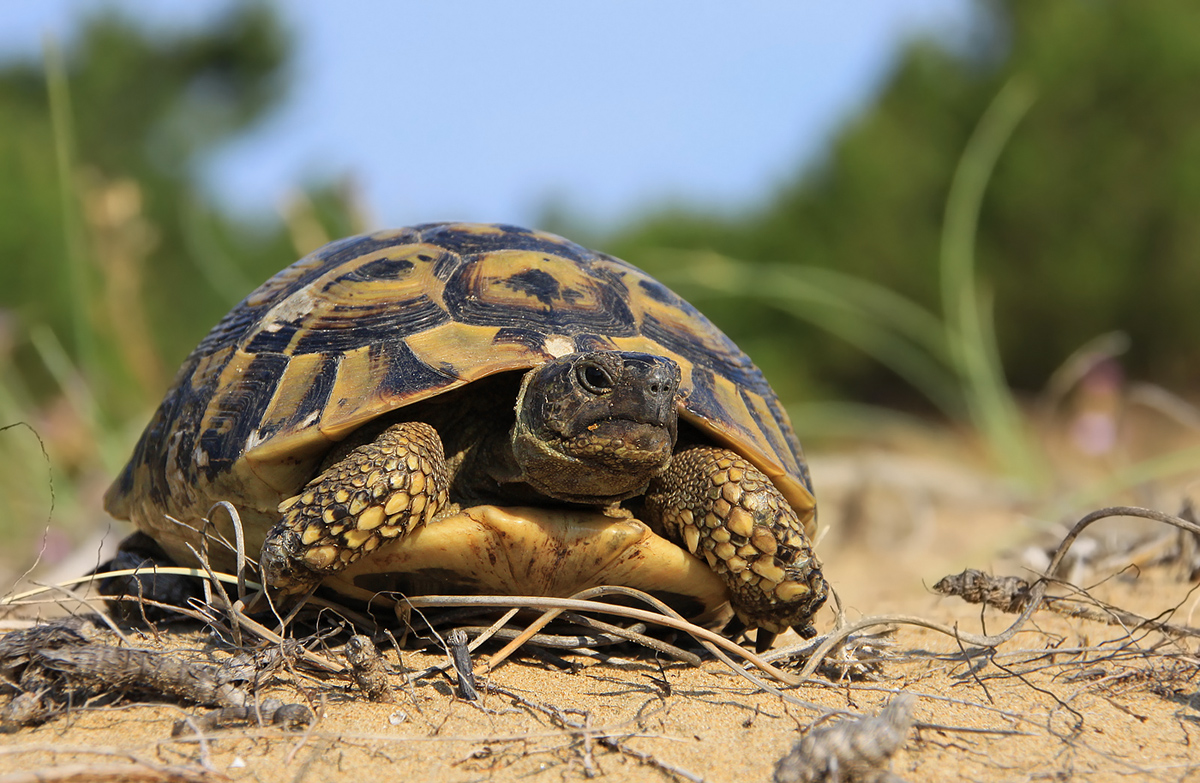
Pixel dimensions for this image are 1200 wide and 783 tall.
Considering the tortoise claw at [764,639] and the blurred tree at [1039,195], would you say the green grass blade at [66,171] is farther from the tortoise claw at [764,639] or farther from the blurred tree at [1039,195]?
the blurred tree at [1039,195]

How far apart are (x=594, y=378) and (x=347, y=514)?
0.57 meters

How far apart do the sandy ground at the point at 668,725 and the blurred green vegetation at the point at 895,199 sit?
24.5 feet

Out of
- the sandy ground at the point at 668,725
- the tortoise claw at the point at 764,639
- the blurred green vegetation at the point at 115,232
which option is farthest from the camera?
the blurred green vegetation at the point at 115,232

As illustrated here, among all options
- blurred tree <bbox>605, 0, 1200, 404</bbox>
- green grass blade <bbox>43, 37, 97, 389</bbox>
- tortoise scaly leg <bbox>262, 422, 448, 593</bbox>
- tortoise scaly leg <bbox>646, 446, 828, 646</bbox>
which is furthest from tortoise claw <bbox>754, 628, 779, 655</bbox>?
blurred tree <bbox>605, 0, 1200, 404</bbox>

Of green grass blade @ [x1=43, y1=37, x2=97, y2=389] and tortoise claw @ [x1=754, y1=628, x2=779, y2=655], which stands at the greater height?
tortoise claw @ [x1=754, y1=628, x2=779, y2=655]

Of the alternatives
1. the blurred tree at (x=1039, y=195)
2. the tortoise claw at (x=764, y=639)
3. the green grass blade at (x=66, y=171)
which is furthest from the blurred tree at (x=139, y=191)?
the blurred tree at (x=1039, y=195)

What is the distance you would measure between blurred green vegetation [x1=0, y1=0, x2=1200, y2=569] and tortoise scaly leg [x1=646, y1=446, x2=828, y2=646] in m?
7.39

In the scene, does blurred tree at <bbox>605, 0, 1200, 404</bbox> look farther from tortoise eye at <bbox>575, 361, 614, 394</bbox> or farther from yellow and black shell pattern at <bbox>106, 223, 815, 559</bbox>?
tortoise eye at <bbox>575, 361, 614, 394</bbox>

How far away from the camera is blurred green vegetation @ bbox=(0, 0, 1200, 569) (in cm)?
1069

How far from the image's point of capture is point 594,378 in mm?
2029

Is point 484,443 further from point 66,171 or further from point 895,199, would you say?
point 895,199

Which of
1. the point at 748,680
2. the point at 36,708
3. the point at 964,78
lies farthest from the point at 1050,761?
the point at 964,78

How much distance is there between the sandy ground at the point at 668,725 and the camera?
150 cm

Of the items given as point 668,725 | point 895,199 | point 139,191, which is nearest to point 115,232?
point 139,191
